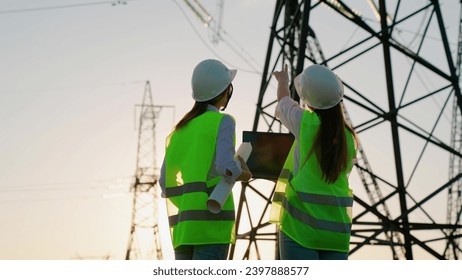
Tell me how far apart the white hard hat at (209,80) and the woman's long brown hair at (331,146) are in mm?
584

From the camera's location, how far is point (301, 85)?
339cm

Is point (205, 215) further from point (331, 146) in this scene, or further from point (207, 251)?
point (331, 146)

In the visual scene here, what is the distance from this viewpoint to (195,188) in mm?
3102

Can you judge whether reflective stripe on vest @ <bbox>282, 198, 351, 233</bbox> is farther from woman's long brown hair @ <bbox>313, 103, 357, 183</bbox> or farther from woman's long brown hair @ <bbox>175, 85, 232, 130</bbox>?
woman's long brown hair @ <bbox>175, 85, 232, 130</bbox>

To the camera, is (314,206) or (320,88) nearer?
(314,206)

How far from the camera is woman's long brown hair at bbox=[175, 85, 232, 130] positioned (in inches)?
132

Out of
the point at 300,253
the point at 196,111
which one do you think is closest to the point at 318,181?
the point at 300,253

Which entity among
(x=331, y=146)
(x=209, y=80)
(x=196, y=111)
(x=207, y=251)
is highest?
(x=209, y=80)

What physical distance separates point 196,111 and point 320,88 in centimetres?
70

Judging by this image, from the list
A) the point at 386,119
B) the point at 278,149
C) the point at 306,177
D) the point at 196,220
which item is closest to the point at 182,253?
the point at 196,220

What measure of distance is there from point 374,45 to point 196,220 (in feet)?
23.1

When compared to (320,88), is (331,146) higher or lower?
lower

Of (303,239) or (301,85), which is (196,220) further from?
(301,85)

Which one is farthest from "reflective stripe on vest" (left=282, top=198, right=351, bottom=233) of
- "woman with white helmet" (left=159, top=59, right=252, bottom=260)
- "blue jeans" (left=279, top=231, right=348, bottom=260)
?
"woman with white helmet" (left=159, top=59, right=252, bottom=260)
